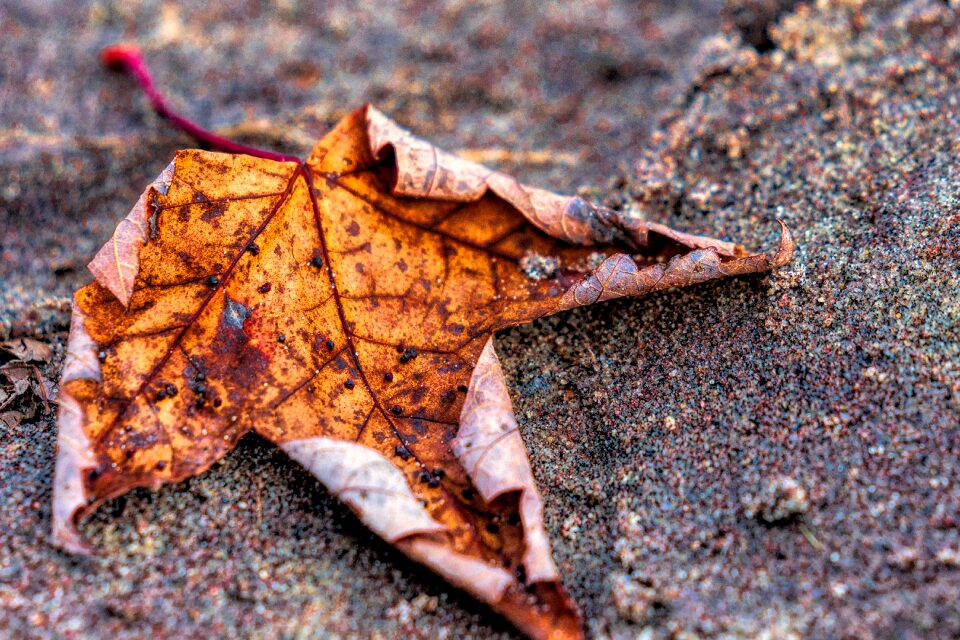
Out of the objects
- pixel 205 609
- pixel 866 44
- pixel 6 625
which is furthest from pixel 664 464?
pixel 866 44

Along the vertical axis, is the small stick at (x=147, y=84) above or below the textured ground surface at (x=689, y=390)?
above

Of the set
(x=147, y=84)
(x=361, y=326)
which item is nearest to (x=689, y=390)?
(x=361, y=326)

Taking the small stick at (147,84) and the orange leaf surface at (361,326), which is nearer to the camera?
the orange leaf surface at (361,326)

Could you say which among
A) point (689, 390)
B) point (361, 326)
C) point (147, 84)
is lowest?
point (689, 390)

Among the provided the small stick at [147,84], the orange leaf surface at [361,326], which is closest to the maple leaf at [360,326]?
the orange leaf surface at [361,326]

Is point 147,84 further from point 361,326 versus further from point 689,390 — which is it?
point 689,390

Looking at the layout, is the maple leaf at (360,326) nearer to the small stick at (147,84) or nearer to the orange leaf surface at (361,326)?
the orange leaf surface at (361,326)

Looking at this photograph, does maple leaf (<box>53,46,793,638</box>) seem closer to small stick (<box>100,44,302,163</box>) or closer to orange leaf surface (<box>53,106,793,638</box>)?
orange leaf surface (<box>53,106,793,638</box>)
